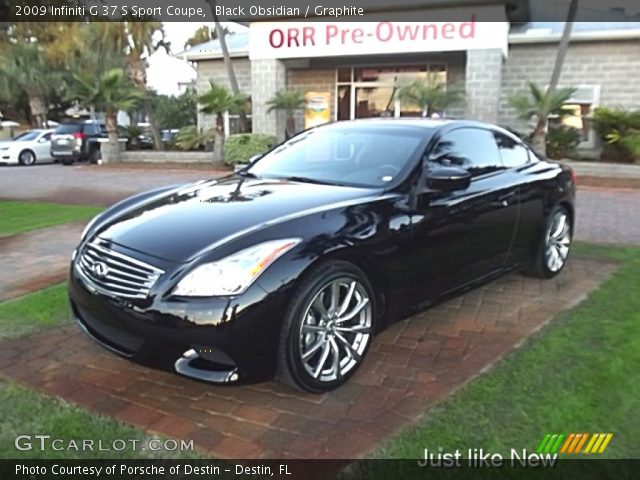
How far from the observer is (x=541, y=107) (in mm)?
13414

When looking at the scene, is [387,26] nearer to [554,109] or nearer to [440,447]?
[554,109]

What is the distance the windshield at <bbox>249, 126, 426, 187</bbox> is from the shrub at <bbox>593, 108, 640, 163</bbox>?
1143 centimetres

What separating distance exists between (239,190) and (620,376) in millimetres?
2625

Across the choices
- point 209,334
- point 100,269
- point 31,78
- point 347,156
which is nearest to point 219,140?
point 347,156

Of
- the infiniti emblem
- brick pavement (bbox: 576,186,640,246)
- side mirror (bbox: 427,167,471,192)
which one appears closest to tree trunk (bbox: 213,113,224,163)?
brick pavement (bbox: 576,186,640,246)

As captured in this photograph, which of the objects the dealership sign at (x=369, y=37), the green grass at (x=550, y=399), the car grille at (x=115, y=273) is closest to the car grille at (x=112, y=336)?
the car grille at (x=115, y=273)

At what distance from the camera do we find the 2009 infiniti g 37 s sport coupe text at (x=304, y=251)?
2.78 meters

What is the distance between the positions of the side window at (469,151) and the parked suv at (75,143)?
18.3 metres

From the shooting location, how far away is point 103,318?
3023mm

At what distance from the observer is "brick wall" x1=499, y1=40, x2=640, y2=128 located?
1524 centimetres

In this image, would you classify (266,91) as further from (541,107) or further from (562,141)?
(562,141)

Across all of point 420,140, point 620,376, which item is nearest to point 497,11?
point 420,140

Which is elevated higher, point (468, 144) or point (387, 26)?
point (387, 26)

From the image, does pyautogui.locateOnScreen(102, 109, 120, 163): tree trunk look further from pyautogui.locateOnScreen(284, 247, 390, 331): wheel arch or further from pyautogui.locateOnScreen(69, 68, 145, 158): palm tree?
pyautogui.locateOnScreen(284, 247, 390, 331): wheel arch
